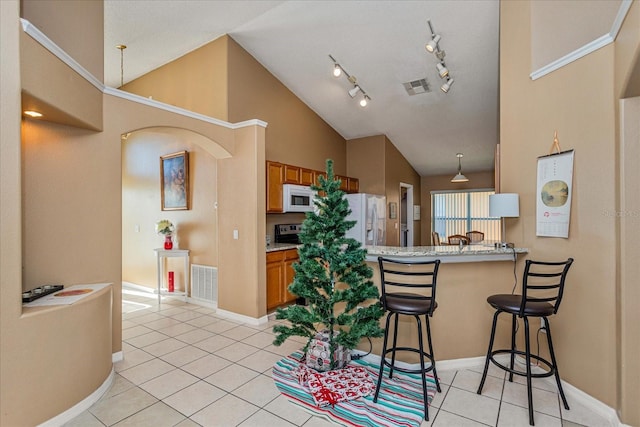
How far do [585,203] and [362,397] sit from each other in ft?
7.17

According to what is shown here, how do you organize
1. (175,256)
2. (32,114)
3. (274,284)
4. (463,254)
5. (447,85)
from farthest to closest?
(175,256), (274,284), (447,85), (463,254), (32,114)

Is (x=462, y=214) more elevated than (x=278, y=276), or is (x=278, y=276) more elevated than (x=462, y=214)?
(x=462, y=214)

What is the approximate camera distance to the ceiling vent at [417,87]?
474 centimetres

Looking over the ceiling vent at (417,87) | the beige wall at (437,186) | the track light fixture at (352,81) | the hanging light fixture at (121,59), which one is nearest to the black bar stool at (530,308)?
the ceiling vent at (417,87)

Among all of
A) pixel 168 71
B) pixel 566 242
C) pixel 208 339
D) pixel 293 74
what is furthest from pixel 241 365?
pixel 168 71

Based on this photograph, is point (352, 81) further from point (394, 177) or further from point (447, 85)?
point (394, 177)

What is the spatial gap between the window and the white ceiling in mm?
2334

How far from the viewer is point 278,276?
14.4 feet

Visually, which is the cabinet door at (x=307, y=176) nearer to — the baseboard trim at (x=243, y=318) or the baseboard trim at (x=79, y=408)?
the baseboard trim at (x=243, y=318)

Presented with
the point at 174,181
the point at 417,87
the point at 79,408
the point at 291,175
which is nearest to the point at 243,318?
the point at 79,408

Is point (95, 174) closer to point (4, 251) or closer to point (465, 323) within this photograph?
point (4, 251)

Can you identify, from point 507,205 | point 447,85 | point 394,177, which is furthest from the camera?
point 394,177

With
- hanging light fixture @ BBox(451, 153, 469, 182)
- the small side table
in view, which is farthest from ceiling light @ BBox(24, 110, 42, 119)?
hanging light fixture @ BBox(451, 153, 469, 182)

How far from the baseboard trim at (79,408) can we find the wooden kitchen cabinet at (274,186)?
2737 mm
